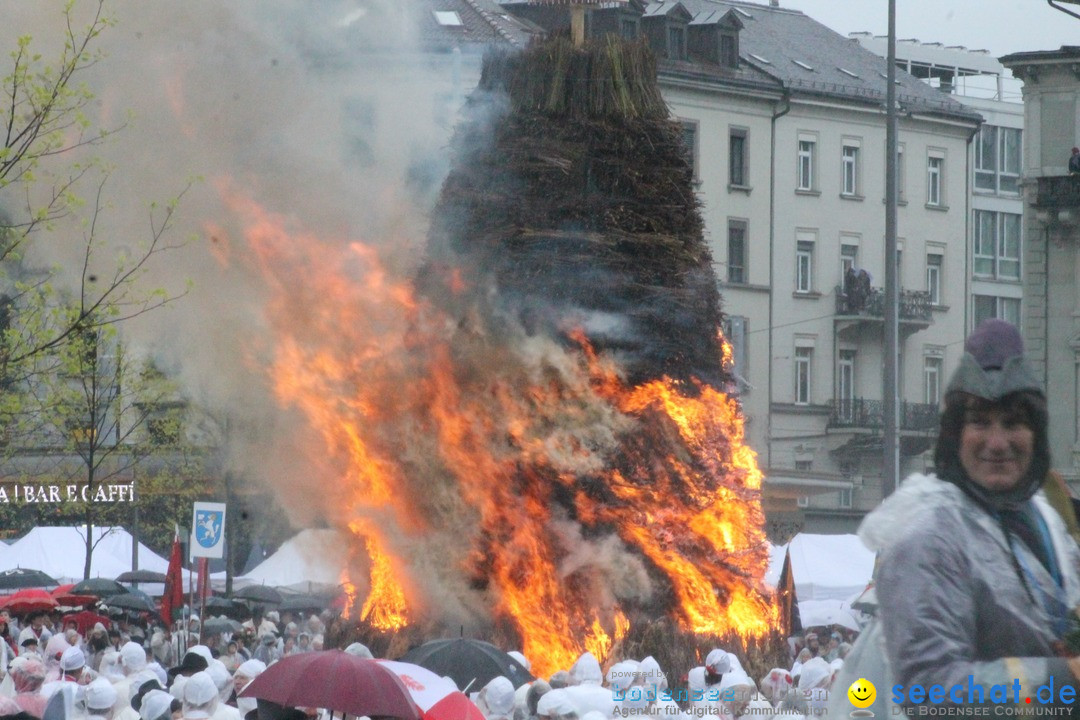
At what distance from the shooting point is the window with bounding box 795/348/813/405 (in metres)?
47.0

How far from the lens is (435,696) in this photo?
33.8 feet

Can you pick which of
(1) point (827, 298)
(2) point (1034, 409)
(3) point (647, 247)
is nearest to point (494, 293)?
(3) point (647, 247)

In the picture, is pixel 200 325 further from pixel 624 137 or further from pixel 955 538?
pixel 955 538

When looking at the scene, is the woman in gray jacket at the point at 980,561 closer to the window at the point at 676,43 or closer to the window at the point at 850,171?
the window at the point at 676,43

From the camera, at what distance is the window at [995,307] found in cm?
5138

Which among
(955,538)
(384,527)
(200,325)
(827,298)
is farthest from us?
(827,298)

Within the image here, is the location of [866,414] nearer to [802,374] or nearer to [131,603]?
[802,374]

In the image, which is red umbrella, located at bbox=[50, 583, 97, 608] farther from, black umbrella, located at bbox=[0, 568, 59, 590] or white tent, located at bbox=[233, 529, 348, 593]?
white tent, located at bbox=[233, 529, 348, 593]

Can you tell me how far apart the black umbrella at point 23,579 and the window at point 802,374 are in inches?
920

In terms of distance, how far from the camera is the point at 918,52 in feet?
199

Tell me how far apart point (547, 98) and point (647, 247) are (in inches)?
74.9

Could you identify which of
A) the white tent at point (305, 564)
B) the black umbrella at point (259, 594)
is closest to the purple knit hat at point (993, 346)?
the white tent at point (305, 564)

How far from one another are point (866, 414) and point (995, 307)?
25.0 feet

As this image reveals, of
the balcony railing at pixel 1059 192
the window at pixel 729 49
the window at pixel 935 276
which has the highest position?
the window at pixel 729 49
